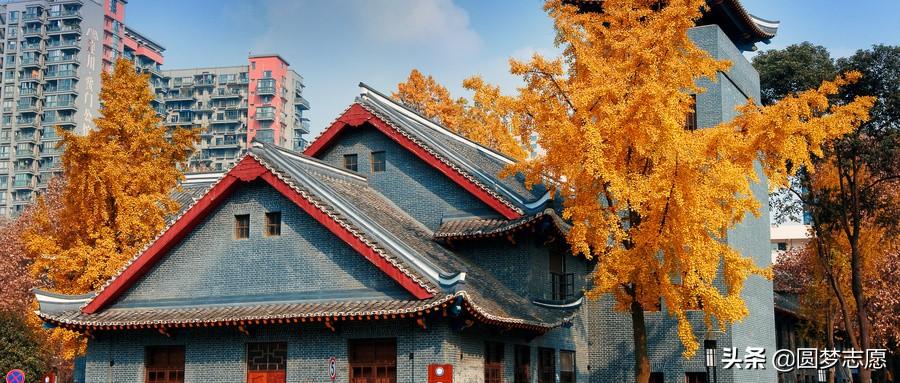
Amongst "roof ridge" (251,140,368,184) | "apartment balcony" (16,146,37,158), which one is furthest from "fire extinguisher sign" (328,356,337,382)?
"apartment balcony" (16,146,37,158)

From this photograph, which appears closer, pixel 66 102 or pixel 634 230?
pixel 634 230

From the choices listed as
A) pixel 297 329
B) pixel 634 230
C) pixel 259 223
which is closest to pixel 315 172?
pixel 259 223

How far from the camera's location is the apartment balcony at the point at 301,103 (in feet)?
436

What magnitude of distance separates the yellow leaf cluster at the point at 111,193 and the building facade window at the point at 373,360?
9.60 m

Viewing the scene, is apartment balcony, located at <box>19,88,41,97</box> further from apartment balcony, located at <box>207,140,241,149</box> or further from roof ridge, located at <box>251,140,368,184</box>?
roof ridge, located at <box>251,140,368,184</box>

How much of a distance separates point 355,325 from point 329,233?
2.25 metres

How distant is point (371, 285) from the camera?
21.8 meters

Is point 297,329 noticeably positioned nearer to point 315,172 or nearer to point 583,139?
point 315,172

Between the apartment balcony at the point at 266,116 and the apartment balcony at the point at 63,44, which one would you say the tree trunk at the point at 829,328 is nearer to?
the apartment balcony at the point at 63,44

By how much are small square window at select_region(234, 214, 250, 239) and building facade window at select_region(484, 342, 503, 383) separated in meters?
6.58

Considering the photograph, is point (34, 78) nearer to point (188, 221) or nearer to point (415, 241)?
point (188, 221)

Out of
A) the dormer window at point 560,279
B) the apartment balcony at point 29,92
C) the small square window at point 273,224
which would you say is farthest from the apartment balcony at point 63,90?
the dormer window at point 560,279

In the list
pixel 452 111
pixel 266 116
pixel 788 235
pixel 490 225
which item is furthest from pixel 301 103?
pixel 490 225

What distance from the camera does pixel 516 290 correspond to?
2539 centimetres
